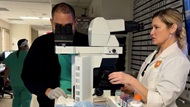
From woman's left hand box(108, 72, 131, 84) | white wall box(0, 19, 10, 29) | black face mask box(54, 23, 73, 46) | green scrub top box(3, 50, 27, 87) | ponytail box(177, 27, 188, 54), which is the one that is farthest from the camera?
white wall box(0, 19, 10, 29)

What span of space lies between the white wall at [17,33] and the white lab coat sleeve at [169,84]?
37.5ft

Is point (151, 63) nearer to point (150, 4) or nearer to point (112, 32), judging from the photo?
point (112, 32)

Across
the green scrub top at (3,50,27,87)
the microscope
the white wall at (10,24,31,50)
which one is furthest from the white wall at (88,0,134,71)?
the white wall at (10,24,31,50)

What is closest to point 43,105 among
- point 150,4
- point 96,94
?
point 96,94

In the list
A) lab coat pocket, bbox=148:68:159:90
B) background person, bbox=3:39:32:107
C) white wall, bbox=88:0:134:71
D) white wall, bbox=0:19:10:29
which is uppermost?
white wall, bbox=0:19:10:29

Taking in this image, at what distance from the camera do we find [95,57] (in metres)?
1.47

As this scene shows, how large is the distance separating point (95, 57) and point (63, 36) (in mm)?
251

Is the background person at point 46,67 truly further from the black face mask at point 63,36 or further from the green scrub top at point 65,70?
the black face mask at point 63,36

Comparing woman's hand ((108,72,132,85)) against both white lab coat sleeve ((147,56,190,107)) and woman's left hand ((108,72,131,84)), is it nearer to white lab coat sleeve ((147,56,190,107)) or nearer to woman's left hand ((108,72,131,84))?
woman's left hand ((108,72,131,84))

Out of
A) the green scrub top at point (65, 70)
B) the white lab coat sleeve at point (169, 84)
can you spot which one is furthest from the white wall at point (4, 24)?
the white lab coat sleeve at point (169, 84)

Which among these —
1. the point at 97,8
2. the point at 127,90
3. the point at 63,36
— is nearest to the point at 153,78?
the point at 127,90

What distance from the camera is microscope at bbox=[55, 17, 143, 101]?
4.45 feet

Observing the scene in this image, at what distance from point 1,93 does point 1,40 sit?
432cm

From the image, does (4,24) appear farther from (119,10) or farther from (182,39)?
(182,39)
